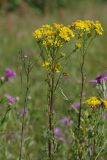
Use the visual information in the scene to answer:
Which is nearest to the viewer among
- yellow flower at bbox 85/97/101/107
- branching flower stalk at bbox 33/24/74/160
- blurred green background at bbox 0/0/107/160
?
yellow flower at bbox 85/97/101/107

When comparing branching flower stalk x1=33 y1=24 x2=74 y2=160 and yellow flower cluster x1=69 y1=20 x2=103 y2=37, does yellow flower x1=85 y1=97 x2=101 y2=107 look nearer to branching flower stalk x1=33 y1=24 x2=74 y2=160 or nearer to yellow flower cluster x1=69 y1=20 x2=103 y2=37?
branching flower stalk x1=33 y1=24 x2=74 y2=160

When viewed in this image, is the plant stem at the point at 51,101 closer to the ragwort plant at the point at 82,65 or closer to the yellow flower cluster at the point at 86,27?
the ragwort plant at the point at 82,65

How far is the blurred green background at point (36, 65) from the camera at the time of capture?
4512 mm

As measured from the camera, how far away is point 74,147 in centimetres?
301

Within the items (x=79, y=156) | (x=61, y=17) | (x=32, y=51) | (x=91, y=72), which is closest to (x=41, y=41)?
(x=79, y=156)

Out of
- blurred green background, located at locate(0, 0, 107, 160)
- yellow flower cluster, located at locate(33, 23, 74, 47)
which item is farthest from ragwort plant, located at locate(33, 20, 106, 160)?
blurred green background, located at locate(0, 0, 107, 160)

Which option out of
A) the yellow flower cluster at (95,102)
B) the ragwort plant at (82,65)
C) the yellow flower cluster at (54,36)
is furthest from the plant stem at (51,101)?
the yellow flower cluster at (95,102)

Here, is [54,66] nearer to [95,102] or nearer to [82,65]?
[82,65]

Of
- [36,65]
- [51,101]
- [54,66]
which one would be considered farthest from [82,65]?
[36,65]

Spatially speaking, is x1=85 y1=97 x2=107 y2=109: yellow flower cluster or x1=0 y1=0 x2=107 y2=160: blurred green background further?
x1=0 y1=0 x2=107 y2=160: blurred green background

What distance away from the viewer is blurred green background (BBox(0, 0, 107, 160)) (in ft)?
14.8

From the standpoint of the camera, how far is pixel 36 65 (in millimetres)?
8734

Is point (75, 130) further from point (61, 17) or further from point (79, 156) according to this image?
point (61, 17)

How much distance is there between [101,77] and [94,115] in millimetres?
429
